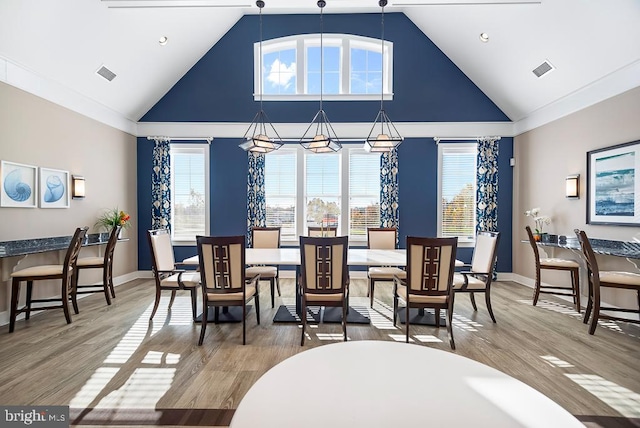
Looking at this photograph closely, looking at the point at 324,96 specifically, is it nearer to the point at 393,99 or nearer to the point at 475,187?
the point at 393,99

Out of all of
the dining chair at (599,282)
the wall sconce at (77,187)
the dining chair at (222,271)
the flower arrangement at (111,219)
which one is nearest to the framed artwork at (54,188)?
the wall sconce at (77,187)

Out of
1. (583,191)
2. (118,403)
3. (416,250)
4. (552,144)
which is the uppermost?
(552,144)

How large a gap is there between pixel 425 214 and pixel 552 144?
7.55ft

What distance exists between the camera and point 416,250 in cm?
310

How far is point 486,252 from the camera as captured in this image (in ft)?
12.6

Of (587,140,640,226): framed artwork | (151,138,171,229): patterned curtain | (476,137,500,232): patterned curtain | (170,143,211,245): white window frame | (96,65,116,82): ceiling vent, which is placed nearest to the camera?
(587,140,640,226): framed artwork

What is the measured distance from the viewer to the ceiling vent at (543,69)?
4.59m

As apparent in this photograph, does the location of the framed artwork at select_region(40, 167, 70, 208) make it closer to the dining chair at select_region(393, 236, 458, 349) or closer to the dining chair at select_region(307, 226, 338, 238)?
the dining chair at select_region(307, 226, 338, 238)

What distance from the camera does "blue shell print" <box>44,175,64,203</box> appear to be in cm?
431

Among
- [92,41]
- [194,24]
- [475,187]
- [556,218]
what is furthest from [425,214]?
[92,41]

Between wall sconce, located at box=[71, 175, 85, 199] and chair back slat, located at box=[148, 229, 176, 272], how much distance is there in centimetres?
174

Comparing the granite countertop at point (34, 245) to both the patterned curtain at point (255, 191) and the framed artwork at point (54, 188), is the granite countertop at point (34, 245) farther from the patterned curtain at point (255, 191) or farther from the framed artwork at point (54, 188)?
the patterned curtain at point (255, 191)

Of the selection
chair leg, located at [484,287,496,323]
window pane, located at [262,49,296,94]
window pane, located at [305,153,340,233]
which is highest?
window pane, located at [262,49,296,94]

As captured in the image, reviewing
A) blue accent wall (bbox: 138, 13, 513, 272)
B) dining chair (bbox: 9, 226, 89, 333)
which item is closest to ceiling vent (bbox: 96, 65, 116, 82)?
blue accent wall (bbox: 138, 13, 513, 272)
